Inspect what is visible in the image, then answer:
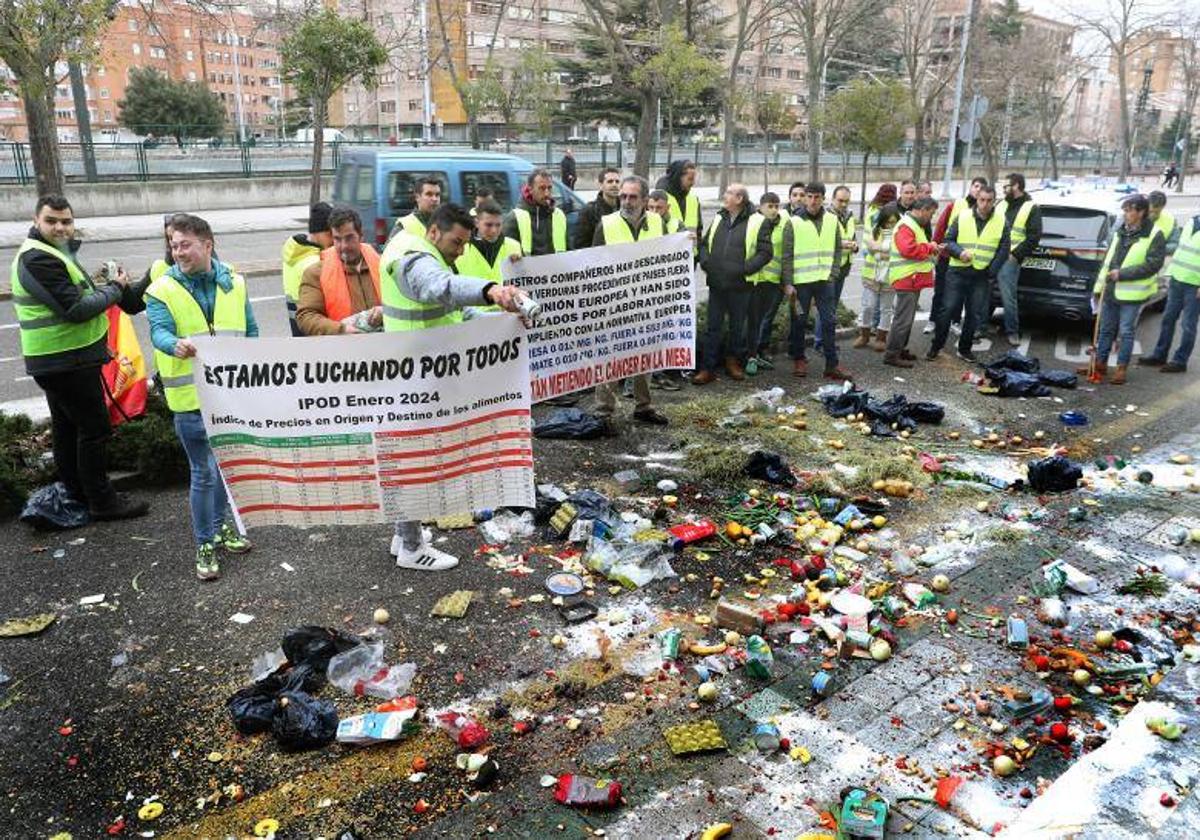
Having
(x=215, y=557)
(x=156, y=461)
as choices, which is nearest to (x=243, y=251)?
(x=156, y=461)

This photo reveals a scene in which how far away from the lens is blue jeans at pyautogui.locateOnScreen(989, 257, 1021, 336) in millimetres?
10594

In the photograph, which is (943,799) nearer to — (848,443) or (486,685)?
(486,685)

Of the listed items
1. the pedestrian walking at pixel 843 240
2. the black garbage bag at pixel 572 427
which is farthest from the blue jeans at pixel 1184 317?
the black garbage bag at pixel 572 427

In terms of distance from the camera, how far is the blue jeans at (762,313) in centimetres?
935

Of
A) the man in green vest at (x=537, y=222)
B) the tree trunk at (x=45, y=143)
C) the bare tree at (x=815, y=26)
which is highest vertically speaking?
the bare tree at (x=815, y=26)

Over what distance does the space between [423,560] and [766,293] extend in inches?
219

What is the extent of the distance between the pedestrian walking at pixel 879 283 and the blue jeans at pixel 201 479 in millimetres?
7681

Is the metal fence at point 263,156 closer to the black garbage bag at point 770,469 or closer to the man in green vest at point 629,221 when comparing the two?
the man in green vest at point 629,221

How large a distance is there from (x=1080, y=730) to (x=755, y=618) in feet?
4.88

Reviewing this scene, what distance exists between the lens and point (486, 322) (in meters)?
4.37

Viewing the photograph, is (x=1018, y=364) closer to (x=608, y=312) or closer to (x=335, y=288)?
(x=608, y=312)

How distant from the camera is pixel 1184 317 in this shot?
9.91 meters

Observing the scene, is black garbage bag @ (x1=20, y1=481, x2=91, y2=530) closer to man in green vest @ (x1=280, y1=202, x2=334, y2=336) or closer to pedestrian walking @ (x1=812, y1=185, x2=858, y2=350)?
man in green vest @ (x1=280, y1=202, x2=334, y2=336)

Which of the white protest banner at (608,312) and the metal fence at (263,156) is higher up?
the metal fence at (263,156)
